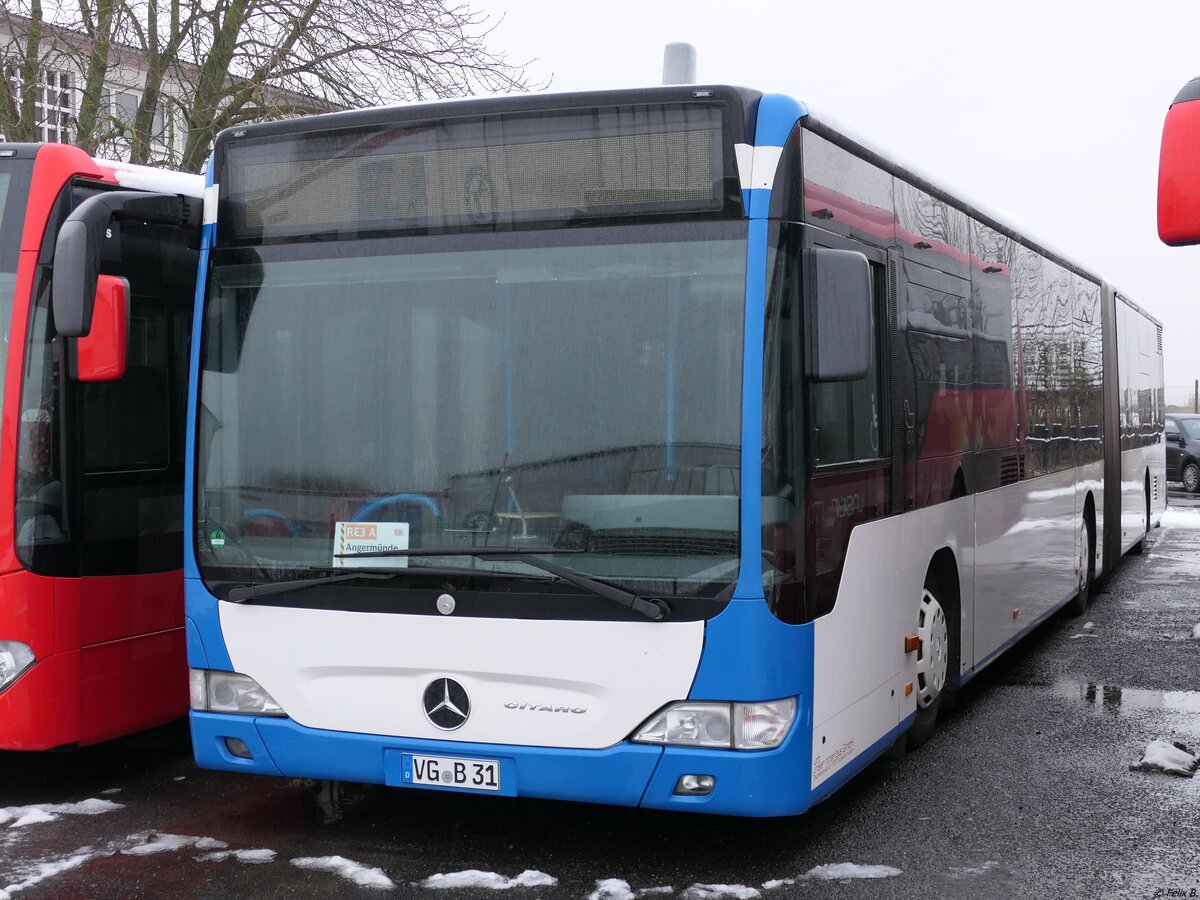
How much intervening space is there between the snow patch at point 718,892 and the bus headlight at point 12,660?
3004 mm

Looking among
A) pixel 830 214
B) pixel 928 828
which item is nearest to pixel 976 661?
pixel 928 828

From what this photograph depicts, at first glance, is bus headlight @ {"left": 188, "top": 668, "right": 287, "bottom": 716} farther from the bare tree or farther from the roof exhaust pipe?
the bare tree

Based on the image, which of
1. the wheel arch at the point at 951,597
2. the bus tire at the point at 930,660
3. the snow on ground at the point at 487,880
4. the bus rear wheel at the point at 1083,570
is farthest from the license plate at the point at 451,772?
the bus rear wheel at the point at 1083,570

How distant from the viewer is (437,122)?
5.33 metres

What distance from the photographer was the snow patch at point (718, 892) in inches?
199

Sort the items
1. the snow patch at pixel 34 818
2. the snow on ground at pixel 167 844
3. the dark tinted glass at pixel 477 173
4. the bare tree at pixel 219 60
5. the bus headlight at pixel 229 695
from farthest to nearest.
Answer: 1. the bare tree at pixel 219 60
2. the snow patch at pixel 34 818
3. the snow on ground at pixel 167 844
4. the bus headlight at pixel 229 695
5. the dark tinted glass at pixel 477 173

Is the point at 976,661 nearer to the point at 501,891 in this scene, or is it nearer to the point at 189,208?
the point at 501,891

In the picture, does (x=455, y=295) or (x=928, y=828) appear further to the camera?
(x=928, y=828)

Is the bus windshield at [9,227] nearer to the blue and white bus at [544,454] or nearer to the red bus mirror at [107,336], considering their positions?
the red bus mirror at [107,336]

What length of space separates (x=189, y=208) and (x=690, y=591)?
8.54ft

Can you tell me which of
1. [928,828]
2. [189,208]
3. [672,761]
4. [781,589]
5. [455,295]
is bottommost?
[928,828]

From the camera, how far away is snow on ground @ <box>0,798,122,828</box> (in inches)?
241

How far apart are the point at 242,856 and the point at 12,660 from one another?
1.45 metres

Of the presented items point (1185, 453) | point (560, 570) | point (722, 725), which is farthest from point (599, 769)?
point (1185, 453)
